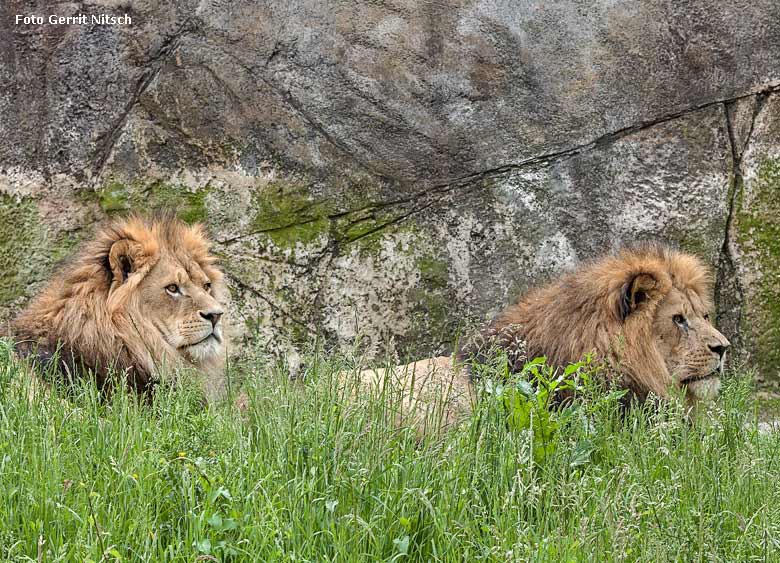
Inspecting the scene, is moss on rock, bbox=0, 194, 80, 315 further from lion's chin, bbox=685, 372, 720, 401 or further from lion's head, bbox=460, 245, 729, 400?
lion's chin, bbox=685, 372, 720, 401

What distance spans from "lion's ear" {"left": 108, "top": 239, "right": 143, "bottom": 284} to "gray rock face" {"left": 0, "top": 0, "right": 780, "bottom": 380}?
1.26 meters

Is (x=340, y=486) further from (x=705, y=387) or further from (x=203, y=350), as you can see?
(x=705, y=387)

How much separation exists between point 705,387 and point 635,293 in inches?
22.9

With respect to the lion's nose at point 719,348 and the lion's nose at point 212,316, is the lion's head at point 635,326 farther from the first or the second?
the lion's nose at point 212,316

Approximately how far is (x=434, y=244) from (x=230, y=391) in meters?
2.64

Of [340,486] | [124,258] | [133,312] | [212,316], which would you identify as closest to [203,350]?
[212,316]

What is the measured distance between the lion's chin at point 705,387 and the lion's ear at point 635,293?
48 centimetres

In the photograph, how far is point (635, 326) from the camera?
228 inches

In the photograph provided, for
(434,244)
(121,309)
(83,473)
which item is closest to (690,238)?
(434,244)

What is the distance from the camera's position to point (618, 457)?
4340mm

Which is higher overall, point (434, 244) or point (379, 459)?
point (434, 244)

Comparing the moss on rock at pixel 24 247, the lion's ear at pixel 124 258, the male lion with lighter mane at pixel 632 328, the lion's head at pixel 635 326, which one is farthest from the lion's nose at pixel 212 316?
the moss on rock at pixel 24 247

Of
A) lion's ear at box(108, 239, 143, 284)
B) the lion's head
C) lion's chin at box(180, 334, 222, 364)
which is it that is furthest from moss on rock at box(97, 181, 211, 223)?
the lion's head

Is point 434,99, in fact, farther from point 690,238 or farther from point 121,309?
point 121,309
